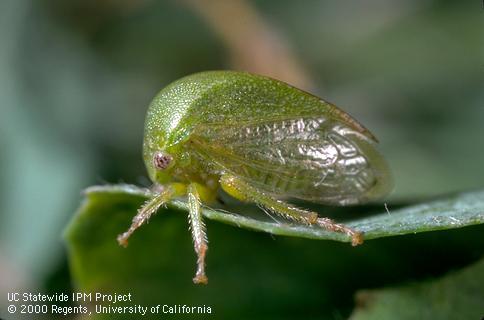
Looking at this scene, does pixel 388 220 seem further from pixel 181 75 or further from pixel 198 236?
pixel 181 75

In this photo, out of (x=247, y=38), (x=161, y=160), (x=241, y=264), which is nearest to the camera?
(x=241, y=264)

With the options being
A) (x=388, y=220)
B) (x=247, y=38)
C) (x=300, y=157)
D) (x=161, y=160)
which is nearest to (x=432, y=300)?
(x=388, y=220)

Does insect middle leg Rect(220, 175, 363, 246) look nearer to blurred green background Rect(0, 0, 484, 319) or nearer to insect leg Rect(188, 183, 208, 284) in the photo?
insect leg Rect(188, 183, 208, 284)

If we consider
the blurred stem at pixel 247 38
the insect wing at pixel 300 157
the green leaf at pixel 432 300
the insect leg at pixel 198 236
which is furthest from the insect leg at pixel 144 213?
the blurred stem at pixel 247 38

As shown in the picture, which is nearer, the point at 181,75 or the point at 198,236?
the point at 198,236

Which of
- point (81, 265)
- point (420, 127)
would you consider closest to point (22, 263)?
point (81, 265)

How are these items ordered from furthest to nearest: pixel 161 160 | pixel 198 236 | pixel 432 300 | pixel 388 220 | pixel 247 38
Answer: pixel 247 38 → pixel 161 160 → pixel 198 236 → pixel 388 220 → pixel 432 300

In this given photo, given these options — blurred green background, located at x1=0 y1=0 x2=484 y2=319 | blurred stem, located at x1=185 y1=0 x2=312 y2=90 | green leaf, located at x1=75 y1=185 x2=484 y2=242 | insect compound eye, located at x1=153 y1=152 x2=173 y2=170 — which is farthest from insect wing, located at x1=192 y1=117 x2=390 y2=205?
blurred stem, located at x1=185 y1=0 x2=312 y2=90
